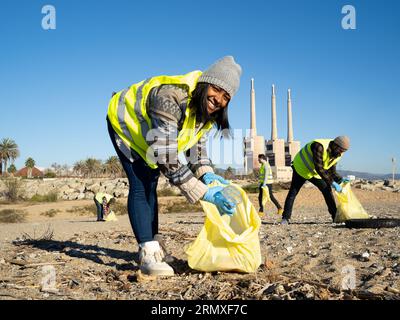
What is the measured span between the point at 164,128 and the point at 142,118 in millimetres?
324

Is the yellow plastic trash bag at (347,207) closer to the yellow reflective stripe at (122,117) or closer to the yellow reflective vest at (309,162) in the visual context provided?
the yellow reflective vest at (309,162)

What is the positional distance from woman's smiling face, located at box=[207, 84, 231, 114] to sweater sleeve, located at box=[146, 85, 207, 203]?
204 millimetres

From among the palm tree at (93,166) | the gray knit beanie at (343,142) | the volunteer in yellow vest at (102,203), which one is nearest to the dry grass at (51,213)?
the volunteer in yellow vest at (102,203)

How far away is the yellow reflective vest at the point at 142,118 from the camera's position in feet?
10.3

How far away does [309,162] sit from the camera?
22.6 feet

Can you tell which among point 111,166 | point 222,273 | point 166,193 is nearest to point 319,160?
point 222,273

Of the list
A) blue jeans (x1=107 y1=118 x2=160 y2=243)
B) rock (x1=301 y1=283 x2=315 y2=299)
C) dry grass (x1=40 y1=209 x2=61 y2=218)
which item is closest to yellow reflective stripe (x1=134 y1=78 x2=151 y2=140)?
blue jeans (x1=107 y1=118 x2=160 y2=243)

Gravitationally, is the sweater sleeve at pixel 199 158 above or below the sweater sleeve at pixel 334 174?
above

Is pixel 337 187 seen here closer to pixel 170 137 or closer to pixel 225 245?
pixel 225 245

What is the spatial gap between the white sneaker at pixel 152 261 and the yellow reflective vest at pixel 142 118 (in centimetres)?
66

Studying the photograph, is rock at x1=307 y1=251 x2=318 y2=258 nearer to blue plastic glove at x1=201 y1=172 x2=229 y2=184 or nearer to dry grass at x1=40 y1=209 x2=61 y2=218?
blue plastic glove at x1=201 y1=172 x2=229 y2=184

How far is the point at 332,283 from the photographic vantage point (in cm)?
283
